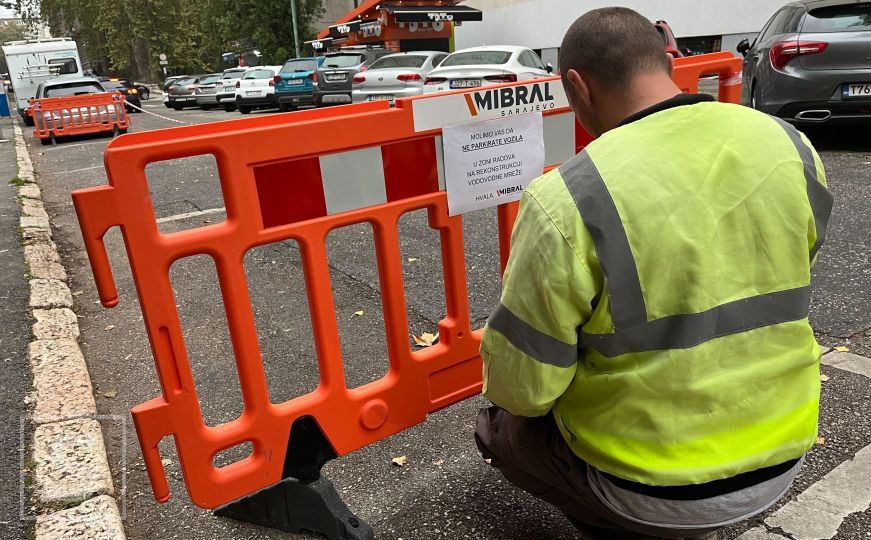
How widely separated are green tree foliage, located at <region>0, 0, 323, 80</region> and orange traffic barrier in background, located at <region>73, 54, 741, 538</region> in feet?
140

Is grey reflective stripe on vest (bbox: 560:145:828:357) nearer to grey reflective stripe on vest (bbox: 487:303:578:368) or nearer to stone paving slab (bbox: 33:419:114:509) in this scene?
grey reflective stripe on vest (bbox: 487:303:578:368)

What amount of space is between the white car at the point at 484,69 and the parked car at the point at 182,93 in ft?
53.1

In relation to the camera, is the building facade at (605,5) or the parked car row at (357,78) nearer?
the parked car row at (357,78)

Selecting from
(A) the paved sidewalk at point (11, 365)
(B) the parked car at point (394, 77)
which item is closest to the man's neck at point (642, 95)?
(A) the paved sidewalk at point (11, 365)

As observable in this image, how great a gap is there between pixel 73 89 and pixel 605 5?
17753 mm

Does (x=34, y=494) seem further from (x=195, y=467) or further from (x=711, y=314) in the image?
(x=711, y=314)

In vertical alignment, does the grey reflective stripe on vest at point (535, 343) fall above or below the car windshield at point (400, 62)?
below

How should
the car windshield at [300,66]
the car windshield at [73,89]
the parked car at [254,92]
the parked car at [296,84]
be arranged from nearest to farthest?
the car windshield at [73,89] → the parked car at [296,84] → the car windshield at [300,66] → the parked car at [254,92]

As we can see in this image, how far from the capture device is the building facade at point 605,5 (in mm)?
18922

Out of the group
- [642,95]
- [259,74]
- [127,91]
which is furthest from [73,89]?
[642,95]

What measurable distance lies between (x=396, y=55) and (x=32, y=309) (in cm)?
1291

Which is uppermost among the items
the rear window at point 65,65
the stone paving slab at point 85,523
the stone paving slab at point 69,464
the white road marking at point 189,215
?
the rear window at point 65,65

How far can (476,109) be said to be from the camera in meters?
2.38

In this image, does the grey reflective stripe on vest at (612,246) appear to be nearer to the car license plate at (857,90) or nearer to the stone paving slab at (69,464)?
the stone paving slab at (69,464)
